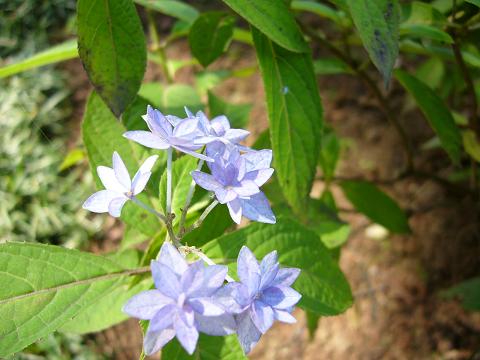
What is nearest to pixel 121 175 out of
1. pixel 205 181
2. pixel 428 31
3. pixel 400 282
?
pixel 205 181

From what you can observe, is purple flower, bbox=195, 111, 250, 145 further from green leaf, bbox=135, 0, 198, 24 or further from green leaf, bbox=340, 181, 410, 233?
green leaf, bbox=340, 181, 410, 233

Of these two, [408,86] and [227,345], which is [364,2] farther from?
[227,345]

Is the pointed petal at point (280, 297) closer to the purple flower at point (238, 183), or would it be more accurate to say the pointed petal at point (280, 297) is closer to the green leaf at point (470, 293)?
the purple flower at point (238, 183)

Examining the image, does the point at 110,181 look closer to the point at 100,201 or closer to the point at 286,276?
the point at 100,201

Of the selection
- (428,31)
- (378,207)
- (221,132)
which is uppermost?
(428,31)

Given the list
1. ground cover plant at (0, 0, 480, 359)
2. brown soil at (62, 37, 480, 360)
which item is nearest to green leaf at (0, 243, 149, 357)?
ground cover plant at (0, 0, 480, 359)

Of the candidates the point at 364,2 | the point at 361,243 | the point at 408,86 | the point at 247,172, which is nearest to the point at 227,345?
the point at 247,172
